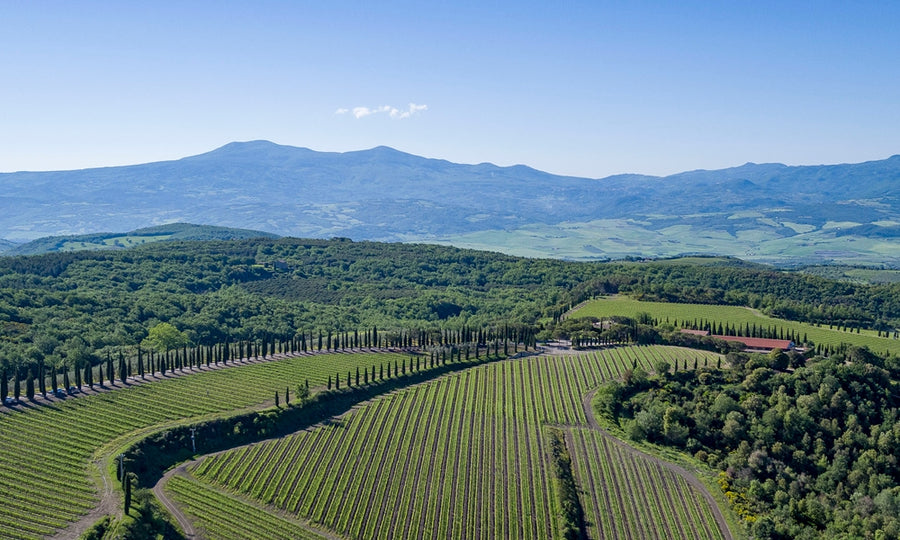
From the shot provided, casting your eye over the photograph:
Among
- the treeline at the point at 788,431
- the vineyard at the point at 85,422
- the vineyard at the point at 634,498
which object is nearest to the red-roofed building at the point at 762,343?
the treeline at the point at 788,431

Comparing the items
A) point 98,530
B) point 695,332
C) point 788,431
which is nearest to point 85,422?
point 98,530

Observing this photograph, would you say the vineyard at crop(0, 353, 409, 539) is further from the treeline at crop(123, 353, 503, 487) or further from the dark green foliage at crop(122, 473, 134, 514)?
the treeline at crop(123, 353, 503, 487)

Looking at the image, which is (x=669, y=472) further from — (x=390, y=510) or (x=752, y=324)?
(x=752, y=324)

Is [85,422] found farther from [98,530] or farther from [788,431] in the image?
[788,431]

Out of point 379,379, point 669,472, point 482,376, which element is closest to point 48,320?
point 379,379

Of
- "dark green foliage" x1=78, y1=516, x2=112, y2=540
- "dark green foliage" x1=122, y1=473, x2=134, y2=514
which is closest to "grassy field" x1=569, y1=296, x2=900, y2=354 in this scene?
"dark green foliage" x1=122, y1=473, x2=134, y2=514
